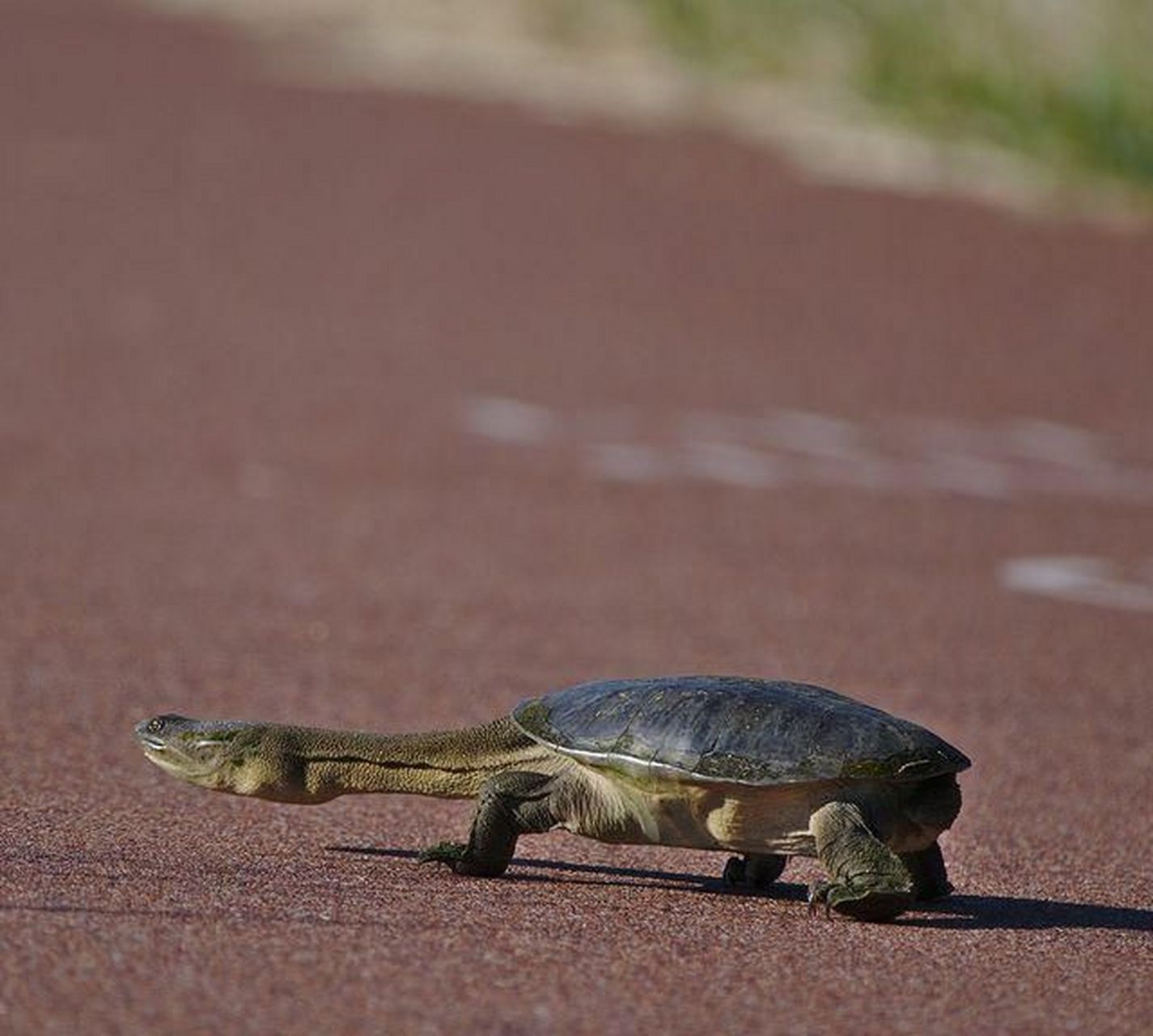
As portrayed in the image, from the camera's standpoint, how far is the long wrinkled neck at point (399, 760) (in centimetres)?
409

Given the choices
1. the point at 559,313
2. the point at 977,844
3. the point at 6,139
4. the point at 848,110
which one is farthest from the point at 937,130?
the point at 977,844

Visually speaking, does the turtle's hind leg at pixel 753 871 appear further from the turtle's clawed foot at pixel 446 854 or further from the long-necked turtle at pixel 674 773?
the turtle's clawed foot at pixel 446 854

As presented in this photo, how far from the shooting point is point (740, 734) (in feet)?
12.6

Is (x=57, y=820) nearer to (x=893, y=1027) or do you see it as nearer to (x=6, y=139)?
(x=893, y=1027)

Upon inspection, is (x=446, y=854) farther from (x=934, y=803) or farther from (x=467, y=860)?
(x=934, y=803)

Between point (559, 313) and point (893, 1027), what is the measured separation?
27.6 feet

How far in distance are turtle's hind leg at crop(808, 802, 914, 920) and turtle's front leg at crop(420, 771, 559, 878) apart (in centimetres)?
44

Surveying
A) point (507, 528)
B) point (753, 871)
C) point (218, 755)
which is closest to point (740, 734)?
point (753, 871)

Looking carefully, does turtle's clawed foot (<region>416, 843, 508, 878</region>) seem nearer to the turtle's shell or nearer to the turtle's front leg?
the turtle's front leg

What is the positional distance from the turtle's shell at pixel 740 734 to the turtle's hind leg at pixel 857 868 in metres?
0.07

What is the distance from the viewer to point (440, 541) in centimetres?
802

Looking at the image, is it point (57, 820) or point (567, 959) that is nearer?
point (567, 959)

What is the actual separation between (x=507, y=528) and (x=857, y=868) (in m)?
4.58

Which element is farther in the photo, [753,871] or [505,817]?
[753,871]
